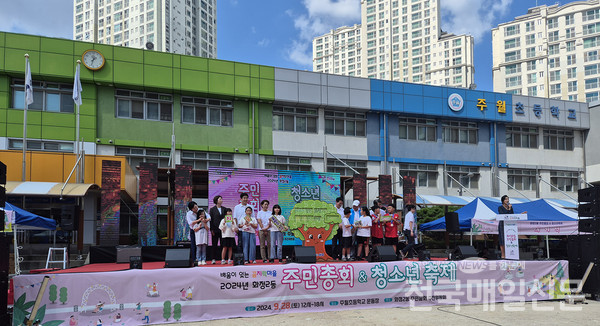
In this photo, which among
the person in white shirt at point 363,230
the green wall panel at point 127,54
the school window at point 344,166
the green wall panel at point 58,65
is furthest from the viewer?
the school window at point 344,166

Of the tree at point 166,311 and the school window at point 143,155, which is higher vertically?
the school window at point 143,155

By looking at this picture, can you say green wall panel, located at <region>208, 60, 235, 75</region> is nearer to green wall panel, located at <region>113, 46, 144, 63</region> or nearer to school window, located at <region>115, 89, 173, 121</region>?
school window, located at <region>115, 89, 173, 121</region>

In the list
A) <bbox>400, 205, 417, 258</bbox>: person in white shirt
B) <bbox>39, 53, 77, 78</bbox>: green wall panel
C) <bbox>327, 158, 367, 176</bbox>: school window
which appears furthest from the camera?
<bbox>327, 158, 367, 176</bbox>: school window

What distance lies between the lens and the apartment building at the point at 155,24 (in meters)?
84.9

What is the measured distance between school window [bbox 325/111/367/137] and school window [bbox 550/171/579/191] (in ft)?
45.2

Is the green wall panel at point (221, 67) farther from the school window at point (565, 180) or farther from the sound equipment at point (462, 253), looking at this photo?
the school window at point (565, 180)

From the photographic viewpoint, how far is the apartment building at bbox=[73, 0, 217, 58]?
84875mm

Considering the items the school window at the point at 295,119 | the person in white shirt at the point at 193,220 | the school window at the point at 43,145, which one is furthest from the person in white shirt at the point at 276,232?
A: the school window at the point at 295,119

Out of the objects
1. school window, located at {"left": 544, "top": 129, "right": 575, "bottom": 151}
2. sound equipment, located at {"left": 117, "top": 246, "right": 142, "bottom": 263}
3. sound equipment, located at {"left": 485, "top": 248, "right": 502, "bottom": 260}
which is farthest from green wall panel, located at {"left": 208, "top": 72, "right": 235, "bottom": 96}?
school window, located at {"left": 544, "top": 129, "right": 575, "bottom": 151}

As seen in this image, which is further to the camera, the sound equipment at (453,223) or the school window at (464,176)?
the school window at (464,176)

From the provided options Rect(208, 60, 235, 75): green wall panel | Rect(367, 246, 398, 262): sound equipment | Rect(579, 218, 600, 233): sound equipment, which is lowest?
Rect(367, 246, 398, 262): sound equipment

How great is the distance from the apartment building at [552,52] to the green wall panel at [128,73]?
7335 cm

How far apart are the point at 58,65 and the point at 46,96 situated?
1.55 metres

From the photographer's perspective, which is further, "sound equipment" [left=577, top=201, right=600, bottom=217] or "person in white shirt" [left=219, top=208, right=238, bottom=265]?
"person in white shirt" [left=219, top=208, right=238, bottom=265]
